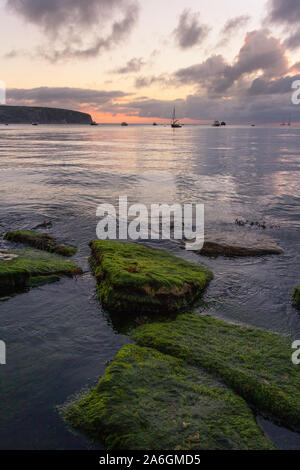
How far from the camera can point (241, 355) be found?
7.46m

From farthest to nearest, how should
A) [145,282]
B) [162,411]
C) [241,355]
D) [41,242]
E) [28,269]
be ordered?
[41,242] → [28,269] → [145,282] → [241,355] → [162,411]

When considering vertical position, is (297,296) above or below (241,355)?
above

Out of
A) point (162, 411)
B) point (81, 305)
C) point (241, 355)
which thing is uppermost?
point (81, 305)

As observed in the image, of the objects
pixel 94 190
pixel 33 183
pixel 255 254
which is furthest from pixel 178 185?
pixel 255 254

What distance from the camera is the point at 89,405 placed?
20.0ft

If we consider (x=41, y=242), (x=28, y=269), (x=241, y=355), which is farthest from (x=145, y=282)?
(x=41, y=242)

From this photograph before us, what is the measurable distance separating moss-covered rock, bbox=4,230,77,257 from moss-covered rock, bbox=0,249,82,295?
0.91 metres

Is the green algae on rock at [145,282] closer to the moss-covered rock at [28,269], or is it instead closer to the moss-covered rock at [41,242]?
the moss-covered rock at [28,269]

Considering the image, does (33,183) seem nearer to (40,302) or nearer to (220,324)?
(40,302)

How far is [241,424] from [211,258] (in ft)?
29.5

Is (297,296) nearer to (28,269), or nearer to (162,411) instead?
(162,411)

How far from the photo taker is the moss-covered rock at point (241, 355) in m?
6.33

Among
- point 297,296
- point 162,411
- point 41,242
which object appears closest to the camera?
point 162,411

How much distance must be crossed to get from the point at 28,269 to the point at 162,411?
24.1 ft
